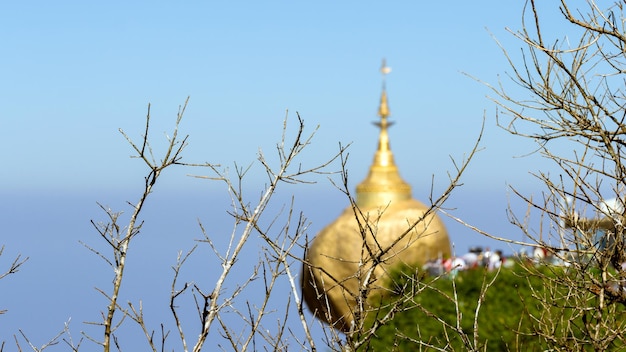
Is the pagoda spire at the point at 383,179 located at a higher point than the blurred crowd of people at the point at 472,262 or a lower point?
higher

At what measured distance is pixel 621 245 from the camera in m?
4.91

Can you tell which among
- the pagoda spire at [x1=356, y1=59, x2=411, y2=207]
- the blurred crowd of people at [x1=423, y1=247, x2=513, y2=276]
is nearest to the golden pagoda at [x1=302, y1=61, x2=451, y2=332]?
the pagoda spire at [x1=356, y1=59, x2=411, y2=207]

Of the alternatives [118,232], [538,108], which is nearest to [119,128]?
[118,232]

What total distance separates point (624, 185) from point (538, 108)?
0.59m

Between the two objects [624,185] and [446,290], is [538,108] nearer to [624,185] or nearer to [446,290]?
[624,185]

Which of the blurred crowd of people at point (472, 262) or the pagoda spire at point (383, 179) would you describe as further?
the pagoda spire at point (383, 179)

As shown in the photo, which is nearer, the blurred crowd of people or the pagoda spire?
the blurred crowd of people

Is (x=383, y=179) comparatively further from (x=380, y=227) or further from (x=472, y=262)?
(x=472, y=262)

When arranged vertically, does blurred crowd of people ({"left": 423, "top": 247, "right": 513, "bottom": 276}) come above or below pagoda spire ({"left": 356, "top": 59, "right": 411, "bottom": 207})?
below

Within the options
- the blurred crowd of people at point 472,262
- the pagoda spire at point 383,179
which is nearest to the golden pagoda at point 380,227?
the pagoda spire at point 383,179

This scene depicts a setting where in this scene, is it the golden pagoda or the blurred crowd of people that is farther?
the golden pagoda

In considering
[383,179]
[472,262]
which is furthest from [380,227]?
[472,262]

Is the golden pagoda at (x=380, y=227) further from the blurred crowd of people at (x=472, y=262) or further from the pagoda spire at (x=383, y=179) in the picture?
the blurred crowd of people at (x=472, y=262)

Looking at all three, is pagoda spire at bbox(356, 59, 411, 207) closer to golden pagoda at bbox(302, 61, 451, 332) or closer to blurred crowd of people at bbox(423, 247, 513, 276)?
golden pagoda at bbox(302, 61, 451, 332)
